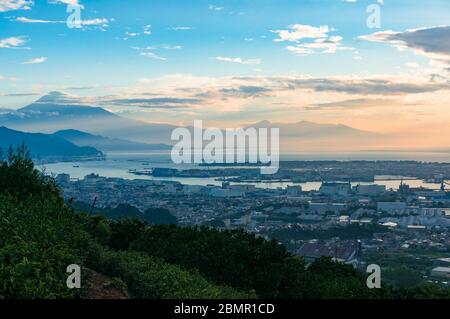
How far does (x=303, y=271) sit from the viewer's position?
36.3ft

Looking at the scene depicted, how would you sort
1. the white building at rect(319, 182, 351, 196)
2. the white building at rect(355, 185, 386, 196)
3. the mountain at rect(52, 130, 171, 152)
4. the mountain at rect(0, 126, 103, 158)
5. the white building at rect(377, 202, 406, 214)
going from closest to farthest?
the white building at rect(377, 202, 406, 214), the white building at rect(319, 182, 351, 196), the white building at rect(355, 185, 386, 196), the mountain at rect(0, 126, 103, 158), the mountain at rect(52, 130, 171, 152)

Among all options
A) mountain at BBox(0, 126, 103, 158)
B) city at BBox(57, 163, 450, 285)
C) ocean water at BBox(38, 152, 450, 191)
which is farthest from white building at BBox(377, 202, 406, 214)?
mountain at BBox(0, 126, 103, 158)

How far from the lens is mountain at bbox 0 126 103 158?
51656 mm

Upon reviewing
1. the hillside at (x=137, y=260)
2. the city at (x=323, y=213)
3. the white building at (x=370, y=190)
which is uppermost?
the hillside at (x=137, y=260)

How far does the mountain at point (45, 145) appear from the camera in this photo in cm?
5166

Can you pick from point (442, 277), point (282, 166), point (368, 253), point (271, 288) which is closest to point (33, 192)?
point (271, 288)

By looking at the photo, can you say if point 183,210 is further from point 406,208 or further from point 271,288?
point 271,288

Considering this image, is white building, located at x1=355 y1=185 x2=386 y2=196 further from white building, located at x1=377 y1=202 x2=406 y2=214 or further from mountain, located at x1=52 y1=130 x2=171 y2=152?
mountain, located at x1=52 y1=130 x2=171 y2=152

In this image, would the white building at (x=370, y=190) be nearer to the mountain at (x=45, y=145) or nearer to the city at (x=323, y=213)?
the city at (x=323, y=213)

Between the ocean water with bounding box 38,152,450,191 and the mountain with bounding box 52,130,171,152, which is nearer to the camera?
the ocean water with bounding box 38,152,450,191

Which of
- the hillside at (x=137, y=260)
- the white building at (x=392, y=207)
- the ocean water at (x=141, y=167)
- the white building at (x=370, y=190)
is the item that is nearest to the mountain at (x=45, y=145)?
the ocean water at (x=141, y=167)

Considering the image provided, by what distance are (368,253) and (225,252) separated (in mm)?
12153

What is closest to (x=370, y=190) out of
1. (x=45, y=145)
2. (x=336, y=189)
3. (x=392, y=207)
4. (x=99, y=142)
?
(x=336, y=189)
